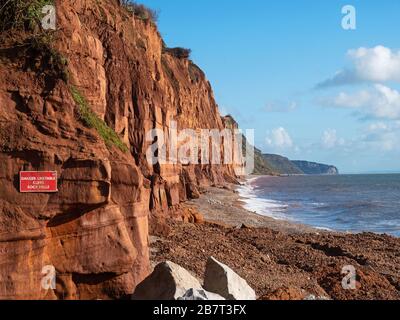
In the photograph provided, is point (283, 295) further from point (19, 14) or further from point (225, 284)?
point (19, 14)

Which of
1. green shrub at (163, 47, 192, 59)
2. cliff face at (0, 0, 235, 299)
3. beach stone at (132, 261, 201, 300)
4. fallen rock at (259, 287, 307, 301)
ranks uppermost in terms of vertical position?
green shrub at (163, 47, 192, 59)

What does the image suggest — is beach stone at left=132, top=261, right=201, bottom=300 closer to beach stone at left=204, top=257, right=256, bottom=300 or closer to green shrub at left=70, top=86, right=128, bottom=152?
beach stone at left=204, top=257, right=256, bottom=300

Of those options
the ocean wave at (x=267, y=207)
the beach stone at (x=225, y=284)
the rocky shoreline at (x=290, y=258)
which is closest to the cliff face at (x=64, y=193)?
the beach stone at (x=225, y=284)

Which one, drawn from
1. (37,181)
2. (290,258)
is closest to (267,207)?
(290,258)

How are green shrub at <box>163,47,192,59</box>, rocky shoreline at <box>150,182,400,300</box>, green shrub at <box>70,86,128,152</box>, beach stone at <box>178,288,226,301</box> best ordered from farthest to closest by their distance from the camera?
green shrub at <box>163,47,192,59</box>, rocky shoreline at <box>150,182,400,300</box>, green shrub at <box>70,86,128,152</box>, beach stone at <box>178,288,226,301</box>

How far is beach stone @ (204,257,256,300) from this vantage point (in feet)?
29.6

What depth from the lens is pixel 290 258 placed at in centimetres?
1989

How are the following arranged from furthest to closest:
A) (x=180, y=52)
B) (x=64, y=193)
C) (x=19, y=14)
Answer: (x=180, y=52), (x=19, y=14), (x=64, y=193)

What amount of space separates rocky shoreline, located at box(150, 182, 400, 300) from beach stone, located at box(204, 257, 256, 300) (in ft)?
2.25

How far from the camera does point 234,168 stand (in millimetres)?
108625

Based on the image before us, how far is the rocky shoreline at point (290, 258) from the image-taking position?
1473cm

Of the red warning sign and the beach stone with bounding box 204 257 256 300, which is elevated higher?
the red warning sign

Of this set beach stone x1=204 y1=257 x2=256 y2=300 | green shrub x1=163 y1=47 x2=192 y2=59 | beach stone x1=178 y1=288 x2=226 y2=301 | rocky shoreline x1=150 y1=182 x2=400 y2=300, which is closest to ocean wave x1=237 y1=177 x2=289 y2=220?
rocky shoreline x1=150 y1=182 x2=400 y2=300

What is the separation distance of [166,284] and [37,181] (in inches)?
122
